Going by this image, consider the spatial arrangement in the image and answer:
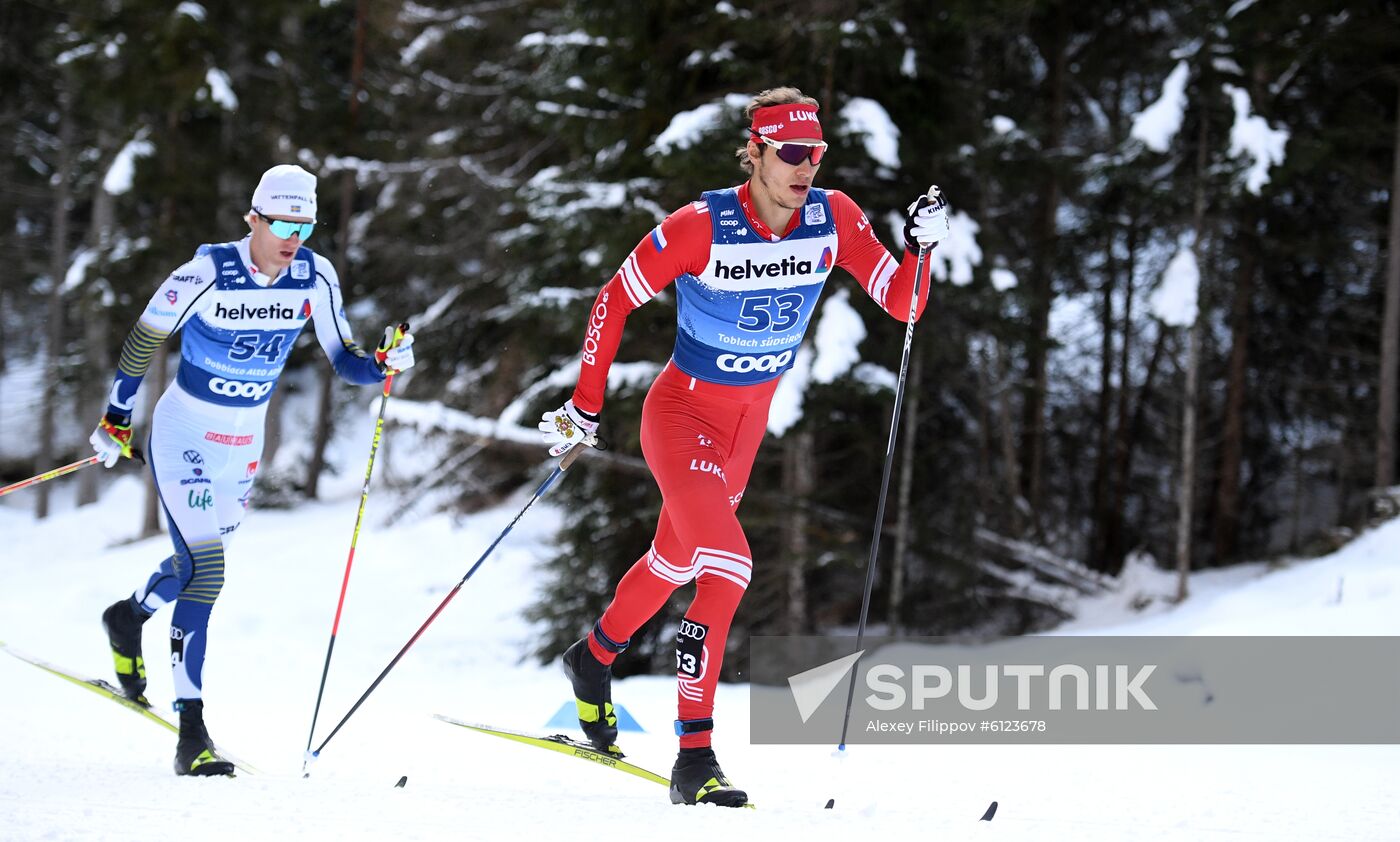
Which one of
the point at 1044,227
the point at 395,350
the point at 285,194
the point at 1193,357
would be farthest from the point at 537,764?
the point at 1044,227

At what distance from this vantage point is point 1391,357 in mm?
10688


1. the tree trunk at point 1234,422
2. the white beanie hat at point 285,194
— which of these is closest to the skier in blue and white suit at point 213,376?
the white beanie hat at point 285,194

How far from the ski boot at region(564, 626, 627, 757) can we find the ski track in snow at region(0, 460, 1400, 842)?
0.21 meters

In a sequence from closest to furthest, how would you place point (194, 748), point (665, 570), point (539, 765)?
point (665, 570), point (194, 748), point (539, 765)

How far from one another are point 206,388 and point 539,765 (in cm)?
219

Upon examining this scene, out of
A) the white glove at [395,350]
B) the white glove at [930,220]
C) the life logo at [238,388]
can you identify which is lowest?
the life logo at [238,388]

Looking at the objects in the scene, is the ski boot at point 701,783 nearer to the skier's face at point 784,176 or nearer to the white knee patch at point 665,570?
the white knee patch at point 665,570

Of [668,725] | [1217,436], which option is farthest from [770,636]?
[1217,436]

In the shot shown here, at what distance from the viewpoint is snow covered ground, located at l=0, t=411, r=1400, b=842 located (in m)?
3.51

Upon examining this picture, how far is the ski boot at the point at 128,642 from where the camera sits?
5.16 meters

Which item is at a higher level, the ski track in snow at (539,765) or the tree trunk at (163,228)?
the tree trunk at (163,228)

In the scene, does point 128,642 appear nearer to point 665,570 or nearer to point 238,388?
point 238,388

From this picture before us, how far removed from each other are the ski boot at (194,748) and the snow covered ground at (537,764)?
0.53ft

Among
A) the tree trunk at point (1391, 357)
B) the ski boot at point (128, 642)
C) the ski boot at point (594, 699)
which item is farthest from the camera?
the tree trunk at point (1391, 357)
